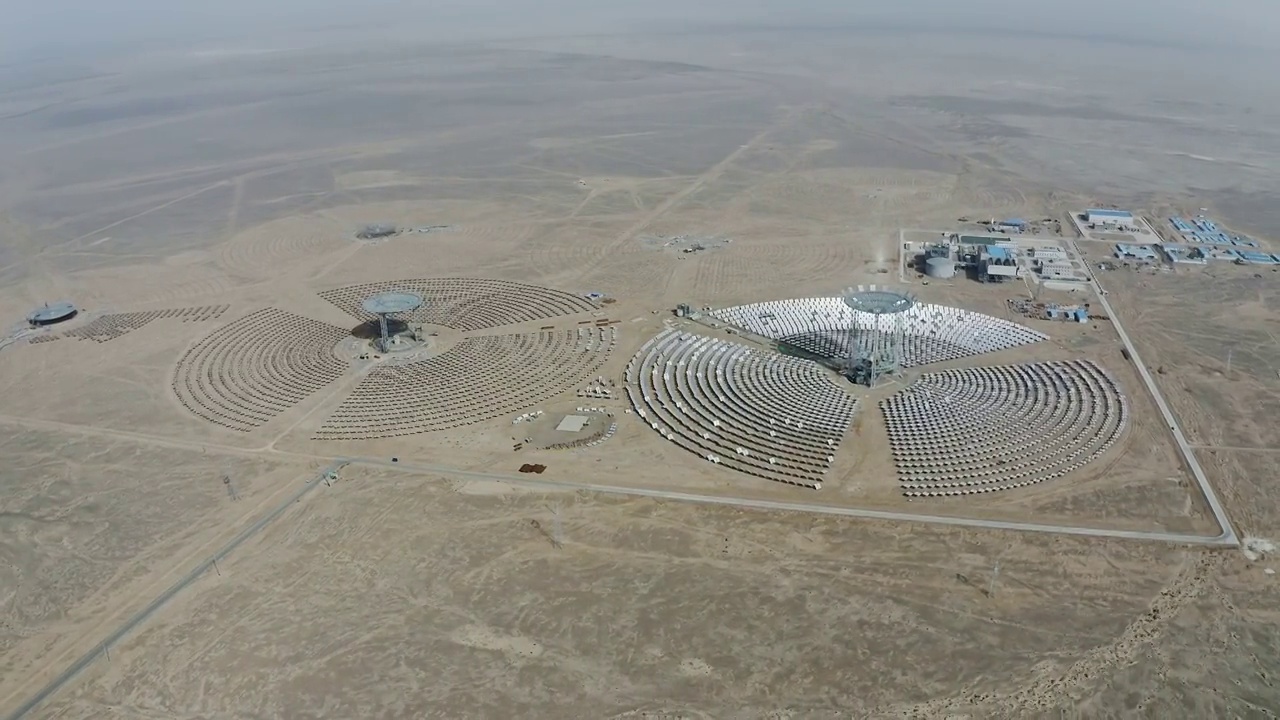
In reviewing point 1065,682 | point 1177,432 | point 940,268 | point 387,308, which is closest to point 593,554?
point 1065,682

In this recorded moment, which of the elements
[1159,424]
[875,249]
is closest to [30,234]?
[875,249]

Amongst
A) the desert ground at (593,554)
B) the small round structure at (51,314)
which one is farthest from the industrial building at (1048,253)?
the small round structure at (51,314)

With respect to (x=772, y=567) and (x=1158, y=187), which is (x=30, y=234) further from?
(x=1158, y=187)

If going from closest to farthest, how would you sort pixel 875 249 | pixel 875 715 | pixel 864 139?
pixel 875 715 → pixel 875 249 → pixel 864 139

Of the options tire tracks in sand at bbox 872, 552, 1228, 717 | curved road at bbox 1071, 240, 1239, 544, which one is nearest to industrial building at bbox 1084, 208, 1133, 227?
curved road at bbox 1071, 240, 1239, 544

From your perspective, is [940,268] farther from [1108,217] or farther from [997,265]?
[1108,217]

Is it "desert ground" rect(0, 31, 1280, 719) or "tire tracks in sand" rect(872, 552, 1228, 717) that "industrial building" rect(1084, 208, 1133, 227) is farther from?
"tire tracks in sand" rect(872, 552, 1228, 717)
